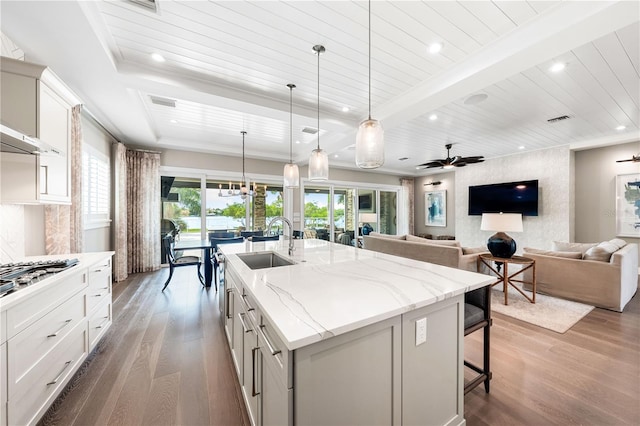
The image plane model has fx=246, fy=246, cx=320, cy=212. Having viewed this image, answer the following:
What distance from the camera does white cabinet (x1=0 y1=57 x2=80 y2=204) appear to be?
1709 millimetres

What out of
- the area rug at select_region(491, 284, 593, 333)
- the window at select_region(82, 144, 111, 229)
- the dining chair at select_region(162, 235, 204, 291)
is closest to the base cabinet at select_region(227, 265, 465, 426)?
the area rug at select_region(491, 284, 593, 333)

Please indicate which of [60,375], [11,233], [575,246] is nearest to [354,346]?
[60,375]

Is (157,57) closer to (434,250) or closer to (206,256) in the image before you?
(206,256)

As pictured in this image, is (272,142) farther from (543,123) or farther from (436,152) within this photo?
(543,123)

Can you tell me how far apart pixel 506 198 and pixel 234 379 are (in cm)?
693

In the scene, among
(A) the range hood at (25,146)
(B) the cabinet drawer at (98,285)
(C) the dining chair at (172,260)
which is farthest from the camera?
(C) the dining chair at (172,260)

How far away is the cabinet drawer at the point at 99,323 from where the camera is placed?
2119mm

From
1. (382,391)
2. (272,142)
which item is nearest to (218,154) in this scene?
(272,142)

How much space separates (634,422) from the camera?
1.50 m

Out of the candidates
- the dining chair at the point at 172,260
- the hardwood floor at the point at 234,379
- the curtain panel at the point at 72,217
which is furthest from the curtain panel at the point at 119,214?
the hardwood floor at the point at 234,379

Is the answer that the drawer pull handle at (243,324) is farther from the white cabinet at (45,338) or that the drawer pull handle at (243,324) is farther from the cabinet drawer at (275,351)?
the white cabinet at (45,338)

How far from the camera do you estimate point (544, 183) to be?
558 centimetres

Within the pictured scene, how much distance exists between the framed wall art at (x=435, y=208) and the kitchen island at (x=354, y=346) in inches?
295

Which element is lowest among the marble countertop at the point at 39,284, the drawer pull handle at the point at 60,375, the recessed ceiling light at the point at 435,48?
the drawer pull handle at the point at 60,375
